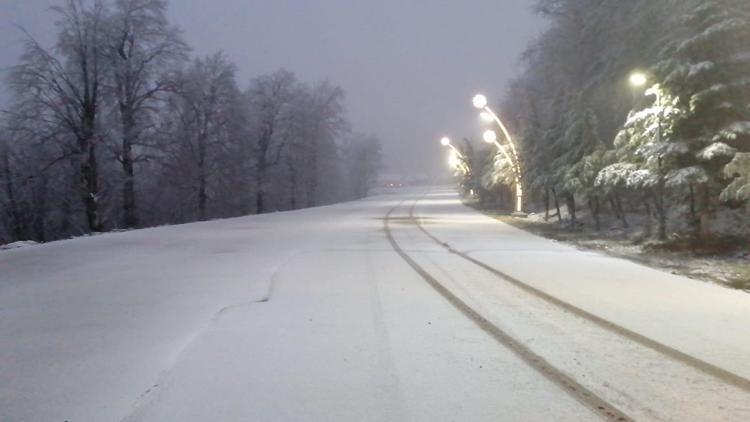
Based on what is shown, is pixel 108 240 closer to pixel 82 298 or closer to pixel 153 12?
pixel 82 298

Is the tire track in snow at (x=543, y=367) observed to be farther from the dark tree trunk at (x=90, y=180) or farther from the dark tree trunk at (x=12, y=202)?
the dark tree trunk at (x=12, y=202)

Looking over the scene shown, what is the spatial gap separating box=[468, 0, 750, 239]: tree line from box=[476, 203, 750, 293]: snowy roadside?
0.77 m

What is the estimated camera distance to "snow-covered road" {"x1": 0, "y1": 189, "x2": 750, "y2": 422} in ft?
14.5

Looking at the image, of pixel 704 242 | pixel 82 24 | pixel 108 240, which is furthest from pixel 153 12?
pixel 704 242

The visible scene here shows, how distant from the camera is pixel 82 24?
2755 centimetres

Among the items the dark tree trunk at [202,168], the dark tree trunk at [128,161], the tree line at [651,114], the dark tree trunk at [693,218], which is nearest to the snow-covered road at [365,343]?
the tree line at [651,114]

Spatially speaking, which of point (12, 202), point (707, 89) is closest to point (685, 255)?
point (707, 89)

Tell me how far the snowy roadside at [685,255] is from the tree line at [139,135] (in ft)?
69.0

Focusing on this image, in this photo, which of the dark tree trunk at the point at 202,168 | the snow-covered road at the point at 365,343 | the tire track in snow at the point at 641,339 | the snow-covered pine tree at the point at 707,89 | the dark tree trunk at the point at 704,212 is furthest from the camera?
the dark tree trunk at the point at 202,168

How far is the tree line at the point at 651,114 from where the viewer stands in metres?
13.9

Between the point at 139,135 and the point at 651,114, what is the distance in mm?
23432

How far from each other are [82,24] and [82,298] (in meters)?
23.2

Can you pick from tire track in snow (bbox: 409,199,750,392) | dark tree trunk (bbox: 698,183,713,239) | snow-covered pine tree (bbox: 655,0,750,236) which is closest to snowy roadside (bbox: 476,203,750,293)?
dark tree trunk (bbox: 698,183,713,239)

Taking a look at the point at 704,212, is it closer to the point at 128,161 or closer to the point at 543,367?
the point at 543,367
